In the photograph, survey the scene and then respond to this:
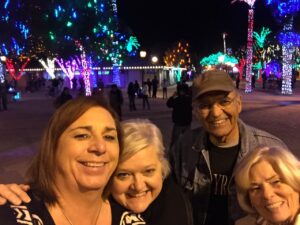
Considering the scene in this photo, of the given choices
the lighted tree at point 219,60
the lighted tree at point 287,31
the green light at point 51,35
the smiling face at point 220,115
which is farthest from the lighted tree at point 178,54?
the smiling face at point 220,115

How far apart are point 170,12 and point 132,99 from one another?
128ft

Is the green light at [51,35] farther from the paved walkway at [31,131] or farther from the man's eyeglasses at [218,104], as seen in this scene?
the man's eyeglasses at [218,104]

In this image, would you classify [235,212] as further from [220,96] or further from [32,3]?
[32,3]

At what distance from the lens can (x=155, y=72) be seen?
45.2m

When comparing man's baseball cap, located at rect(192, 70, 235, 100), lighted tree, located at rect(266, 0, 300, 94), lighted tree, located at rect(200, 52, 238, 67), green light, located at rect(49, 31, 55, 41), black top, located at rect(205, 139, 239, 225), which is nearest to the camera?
black top, located at rect(205, 139, 239, 225)

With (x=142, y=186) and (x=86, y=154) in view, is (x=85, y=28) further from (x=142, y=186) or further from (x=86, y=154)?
(x=86, y=154)

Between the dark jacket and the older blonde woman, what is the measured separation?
429mm

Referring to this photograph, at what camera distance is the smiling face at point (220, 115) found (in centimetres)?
307

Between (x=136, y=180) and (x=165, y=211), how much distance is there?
245mm

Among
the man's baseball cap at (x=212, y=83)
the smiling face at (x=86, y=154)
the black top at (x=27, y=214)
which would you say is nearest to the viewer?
the black top at (x=27, y=214)

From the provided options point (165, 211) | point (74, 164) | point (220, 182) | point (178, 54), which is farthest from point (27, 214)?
point (178, 54)

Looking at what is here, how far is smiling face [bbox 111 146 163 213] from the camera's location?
2275 millimetres

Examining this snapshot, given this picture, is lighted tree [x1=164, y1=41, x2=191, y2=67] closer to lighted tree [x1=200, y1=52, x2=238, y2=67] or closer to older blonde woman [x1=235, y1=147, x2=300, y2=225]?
lighted tree [x1=200, y1=52, x2=238, y2=67]

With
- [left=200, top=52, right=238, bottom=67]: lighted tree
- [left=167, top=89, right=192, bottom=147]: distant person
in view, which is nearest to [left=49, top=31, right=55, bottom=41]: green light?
[left=167, top=89, right=192, bottom=147]: distant person
